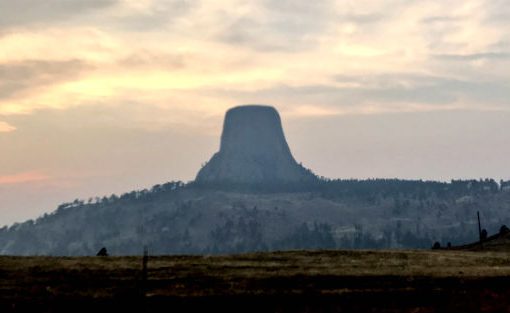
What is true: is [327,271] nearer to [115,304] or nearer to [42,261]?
[115,304]

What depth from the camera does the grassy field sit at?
3716 centimetres

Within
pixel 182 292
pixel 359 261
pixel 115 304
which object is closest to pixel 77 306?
pixel 115 304

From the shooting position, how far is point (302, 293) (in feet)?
134

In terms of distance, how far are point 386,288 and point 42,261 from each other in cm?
2855

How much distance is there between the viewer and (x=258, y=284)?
44.6 meters

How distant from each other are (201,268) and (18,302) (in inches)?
716

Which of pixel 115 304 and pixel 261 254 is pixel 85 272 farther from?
pixel 261 254

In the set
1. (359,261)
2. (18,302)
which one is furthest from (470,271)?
(18,302)

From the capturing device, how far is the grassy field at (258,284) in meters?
37.2

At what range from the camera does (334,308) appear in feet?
119

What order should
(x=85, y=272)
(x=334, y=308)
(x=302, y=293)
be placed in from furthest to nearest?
(x=85, y=272) < (x=302, y=293) < (x=334, y=308)

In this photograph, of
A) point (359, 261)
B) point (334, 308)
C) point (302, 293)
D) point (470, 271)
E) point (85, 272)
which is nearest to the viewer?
point (334, 308)

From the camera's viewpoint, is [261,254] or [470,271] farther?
[261,254]

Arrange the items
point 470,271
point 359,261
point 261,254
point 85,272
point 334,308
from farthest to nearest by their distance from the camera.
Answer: point 261,254 → point 359,261 → point 470,271 → point 85,272 → point 334,308
